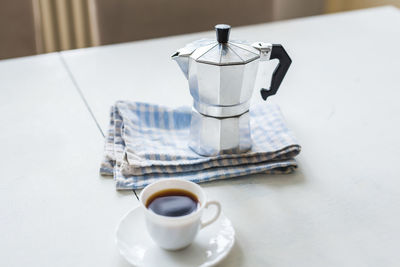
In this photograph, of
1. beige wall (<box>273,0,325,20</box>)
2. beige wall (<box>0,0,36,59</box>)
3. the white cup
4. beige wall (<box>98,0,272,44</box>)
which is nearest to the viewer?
the white cup

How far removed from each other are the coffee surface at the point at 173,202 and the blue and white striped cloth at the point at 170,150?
0.42 feet

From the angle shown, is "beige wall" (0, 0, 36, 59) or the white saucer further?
"beige wall" (0, 0, 36, 59)

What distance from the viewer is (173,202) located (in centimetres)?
71

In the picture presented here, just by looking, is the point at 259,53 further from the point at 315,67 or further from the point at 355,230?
the point at 315,67

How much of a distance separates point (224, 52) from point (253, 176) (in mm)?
208

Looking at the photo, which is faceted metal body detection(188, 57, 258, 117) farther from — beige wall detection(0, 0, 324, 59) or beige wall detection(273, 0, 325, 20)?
beige wall detection(273, 0, 325, 20)

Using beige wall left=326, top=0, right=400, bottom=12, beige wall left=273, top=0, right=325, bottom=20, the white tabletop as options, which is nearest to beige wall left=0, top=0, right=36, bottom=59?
the white tabletop

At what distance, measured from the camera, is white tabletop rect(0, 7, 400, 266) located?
730 mm

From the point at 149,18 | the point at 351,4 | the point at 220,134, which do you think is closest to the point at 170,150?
the point at 220,134

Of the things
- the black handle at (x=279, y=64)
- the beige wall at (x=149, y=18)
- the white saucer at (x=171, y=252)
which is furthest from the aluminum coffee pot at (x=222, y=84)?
the beige wall at (x=149, y=18)

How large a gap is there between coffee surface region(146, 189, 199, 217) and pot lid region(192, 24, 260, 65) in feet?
0.70

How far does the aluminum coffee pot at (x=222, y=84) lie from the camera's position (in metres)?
0.82

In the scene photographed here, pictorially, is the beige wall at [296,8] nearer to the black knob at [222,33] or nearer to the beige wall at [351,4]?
the beige wall at [351,4]

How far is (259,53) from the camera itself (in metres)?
0.84
